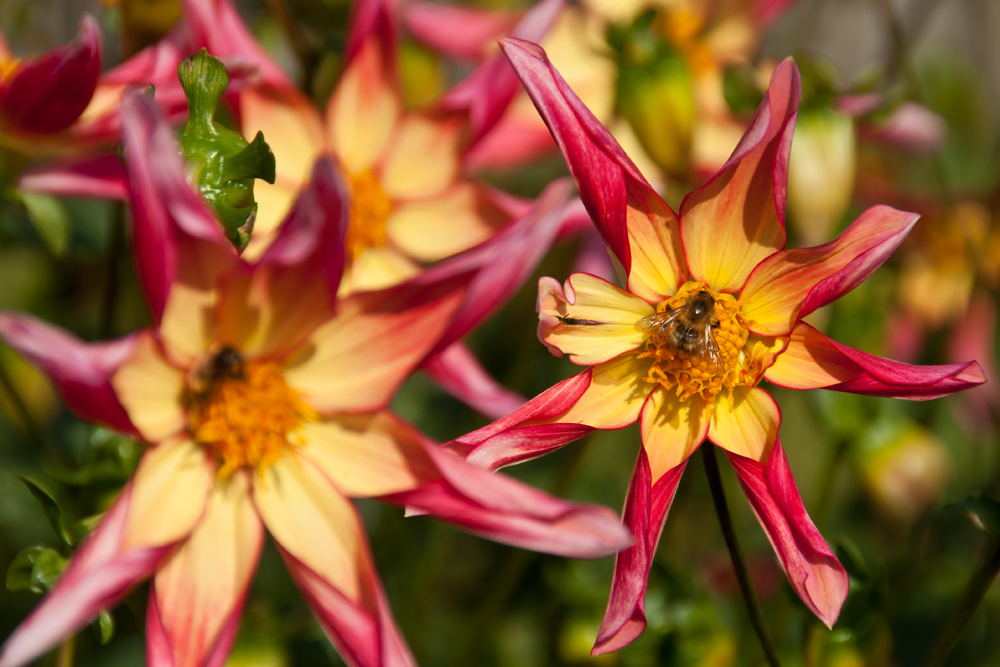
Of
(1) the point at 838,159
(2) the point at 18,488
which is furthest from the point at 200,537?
(1) the point at 838,159

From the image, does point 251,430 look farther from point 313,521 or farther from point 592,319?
point 592,319

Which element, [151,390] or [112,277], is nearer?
[151,390]

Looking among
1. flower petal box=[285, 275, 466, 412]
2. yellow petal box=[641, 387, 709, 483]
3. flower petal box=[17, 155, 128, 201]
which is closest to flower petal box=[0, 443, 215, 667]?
flower petal box=[285, 275, 466, 412]

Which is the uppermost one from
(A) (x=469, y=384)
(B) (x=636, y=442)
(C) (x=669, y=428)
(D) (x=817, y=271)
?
(D) (x=817, y=271)

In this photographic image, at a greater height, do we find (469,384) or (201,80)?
(201,80)

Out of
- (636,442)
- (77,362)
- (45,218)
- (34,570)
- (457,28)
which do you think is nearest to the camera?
(77,362)

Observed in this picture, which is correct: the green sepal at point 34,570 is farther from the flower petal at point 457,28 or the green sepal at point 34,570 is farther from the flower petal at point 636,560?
the flower petal at point 457,28

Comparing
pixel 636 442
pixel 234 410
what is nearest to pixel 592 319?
pixel 234 410
